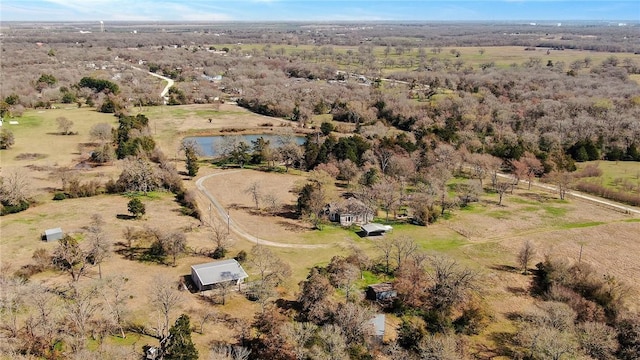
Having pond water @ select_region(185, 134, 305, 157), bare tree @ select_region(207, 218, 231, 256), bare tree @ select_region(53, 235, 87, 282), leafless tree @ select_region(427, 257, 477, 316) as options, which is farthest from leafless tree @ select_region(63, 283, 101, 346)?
pond water @ select_region(185, 134, 305, 157)

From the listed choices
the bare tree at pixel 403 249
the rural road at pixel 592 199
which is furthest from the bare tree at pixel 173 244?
the rural road at pixel 592 199

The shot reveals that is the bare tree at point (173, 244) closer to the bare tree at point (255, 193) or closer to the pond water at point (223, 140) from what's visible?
the bare tree at point (255, 193)

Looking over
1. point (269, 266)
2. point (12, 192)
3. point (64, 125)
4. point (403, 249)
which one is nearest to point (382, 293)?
point (403, 249)

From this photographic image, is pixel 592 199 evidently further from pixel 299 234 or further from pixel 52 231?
pixel 52 231

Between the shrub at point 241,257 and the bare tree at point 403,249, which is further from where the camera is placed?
the shrub at point 241,257

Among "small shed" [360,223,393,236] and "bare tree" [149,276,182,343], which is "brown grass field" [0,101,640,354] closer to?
"bare tree" [149,276,182,343]

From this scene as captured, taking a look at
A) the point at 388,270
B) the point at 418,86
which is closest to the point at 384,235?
the point at 388,270
